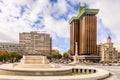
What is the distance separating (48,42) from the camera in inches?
7347

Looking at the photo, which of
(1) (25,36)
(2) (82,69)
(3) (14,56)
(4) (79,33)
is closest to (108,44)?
(4) (79,33)

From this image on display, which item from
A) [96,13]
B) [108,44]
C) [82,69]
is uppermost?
[96,13]

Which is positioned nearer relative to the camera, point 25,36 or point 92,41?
point 92,41

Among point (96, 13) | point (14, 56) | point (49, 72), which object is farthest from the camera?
point (96, 13)

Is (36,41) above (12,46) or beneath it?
above

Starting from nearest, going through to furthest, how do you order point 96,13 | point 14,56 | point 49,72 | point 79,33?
point 49,72
point 14,56
point 96,13
point 79,33

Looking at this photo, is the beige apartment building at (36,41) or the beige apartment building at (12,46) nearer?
the beige apartment building at (36,41)

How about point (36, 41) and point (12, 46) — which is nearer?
point (36, 41)

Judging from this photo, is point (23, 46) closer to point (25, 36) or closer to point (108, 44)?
point (25, 36)

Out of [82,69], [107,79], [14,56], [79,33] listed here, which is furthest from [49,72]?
[79,33]

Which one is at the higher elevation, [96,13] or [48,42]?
[96,13]

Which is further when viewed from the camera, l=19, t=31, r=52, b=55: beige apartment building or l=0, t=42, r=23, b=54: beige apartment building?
l=0, t=42, r=23, b=54: beige apartment building

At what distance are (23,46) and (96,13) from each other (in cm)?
7139

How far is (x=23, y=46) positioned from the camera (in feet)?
609
